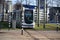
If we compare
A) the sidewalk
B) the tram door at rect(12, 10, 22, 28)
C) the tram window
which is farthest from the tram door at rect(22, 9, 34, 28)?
the sidewalk

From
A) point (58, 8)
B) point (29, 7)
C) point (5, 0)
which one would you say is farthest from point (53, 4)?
point (29, 7)

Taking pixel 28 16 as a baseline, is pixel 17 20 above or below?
below

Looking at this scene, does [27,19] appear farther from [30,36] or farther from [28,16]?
[30,36]

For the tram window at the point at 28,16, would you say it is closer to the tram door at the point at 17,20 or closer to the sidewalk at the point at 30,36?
the tram door at the point at 17,20

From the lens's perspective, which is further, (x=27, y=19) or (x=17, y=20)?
(x=17, y=20)

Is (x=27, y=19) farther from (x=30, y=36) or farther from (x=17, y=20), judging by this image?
(x=30, y=36)

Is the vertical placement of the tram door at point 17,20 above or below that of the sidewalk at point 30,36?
above

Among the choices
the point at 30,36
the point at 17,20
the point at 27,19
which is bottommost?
the point at 30,36

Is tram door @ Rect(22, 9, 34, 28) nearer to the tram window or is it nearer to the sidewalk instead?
the tram window

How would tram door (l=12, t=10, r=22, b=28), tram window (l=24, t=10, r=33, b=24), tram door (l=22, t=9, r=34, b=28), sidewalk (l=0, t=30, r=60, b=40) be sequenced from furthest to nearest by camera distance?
tram window (l=24, t=10, r=33, b=24)
tram door (l=22, t=9, r=34, b=28)
tram door (l=12, t=10, r=22, b=28)
sidewalk (l=0, t=30, r=60, b=40)

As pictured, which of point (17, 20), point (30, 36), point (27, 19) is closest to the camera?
point (30, 36)

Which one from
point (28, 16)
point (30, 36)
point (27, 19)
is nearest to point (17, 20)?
point (27, 19)

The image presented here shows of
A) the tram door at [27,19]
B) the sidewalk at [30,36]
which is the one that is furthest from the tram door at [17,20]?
the sidewalk at [30,36]

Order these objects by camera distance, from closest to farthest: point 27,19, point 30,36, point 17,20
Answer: point 30,36
point 27,19
point 17,20
